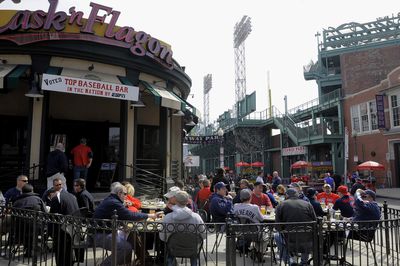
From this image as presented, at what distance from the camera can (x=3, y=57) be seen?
10742 millimetres

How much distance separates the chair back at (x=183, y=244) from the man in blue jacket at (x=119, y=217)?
759 millimetres

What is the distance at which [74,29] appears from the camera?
11.2m

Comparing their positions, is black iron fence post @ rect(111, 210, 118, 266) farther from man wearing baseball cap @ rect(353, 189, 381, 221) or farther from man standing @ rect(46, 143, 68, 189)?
man standing @ rect(46, 143, 68, 189)

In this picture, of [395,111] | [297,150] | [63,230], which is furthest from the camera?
[297,150]

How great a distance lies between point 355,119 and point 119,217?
28.9 m

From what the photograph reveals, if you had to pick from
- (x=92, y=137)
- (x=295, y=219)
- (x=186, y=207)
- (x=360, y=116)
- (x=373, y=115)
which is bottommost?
(x=295, y=219)

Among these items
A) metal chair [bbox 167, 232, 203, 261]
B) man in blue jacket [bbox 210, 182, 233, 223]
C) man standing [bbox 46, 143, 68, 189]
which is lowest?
metal chair [bbox 167, 232, 203, 261]

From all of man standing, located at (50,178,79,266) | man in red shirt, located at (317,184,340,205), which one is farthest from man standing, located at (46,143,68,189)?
man in red shirt, located at (317,184,340,205)

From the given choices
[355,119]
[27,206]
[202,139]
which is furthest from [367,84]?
[27,206]

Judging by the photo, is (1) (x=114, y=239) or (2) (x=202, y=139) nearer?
(1) (x=114, y=239)

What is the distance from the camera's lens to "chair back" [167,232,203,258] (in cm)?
513

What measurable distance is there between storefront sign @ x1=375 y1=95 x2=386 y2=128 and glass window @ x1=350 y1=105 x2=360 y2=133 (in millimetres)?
3490

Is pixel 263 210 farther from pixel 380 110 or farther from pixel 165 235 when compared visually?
pixel 380 110

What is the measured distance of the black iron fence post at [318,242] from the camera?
16.9ft
